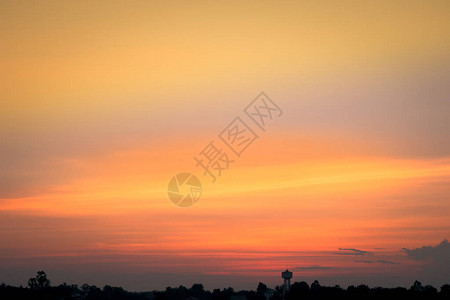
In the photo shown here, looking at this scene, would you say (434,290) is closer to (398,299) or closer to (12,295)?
(398,299)

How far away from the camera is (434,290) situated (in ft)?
632

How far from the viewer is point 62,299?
17775 centimetres

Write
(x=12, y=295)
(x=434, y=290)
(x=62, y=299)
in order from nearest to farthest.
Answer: (x=12, y=295) < (x=62, y=299) < (x=434, y=290)

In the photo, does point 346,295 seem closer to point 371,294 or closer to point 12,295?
point 371,294

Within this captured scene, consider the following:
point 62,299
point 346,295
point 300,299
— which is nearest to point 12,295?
point 62,299

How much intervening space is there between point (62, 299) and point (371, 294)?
88739 mm

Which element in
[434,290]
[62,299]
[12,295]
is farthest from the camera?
[434,290]

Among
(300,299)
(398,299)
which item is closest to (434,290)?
(398,299)

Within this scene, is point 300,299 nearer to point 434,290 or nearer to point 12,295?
point 434,290

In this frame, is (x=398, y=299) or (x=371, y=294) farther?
(x=371, y=294)

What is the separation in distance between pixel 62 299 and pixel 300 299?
7016cm

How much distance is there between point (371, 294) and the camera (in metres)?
195

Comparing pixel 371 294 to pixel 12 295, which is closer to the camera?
pixel 12 295

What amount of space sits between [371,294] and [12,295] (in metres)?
101
